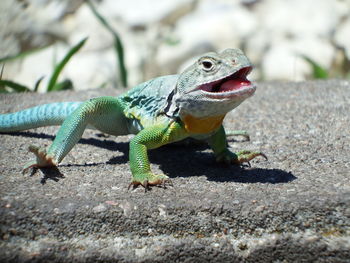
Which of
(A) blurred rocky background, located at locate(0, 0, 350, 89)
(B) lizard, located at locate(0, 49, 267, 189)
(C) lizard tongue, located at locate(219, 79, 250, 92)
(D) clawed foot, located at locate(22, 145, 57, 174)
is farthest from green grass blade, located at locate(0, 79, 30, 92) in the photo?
(C) lizard tongue, located at locate(219, 79, 250, 92)

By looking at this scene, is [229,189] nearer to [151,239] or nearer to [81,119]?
[151,239]

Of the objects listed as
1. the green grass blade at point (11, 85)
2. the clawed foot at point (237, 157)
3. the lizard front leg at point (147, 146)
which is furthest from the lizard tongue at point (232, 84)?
the green grass blade at point (11, 85)

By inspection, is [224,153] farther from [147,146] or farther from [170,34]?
[170,34]

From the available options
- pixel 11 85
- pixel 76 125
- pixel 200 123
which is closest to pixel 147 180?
pixel 200 123

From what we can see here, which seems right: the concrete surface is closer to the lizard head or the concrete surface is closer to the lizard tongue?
the lizard head

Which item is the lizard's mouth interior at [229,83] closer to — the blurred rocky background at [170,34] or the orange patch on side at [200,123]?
the orange patch on side at [200,123]

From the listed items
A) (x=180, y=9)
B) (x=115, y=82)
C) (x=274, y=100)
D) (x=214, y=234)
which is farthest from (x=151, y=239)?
(x=180, y=9)
